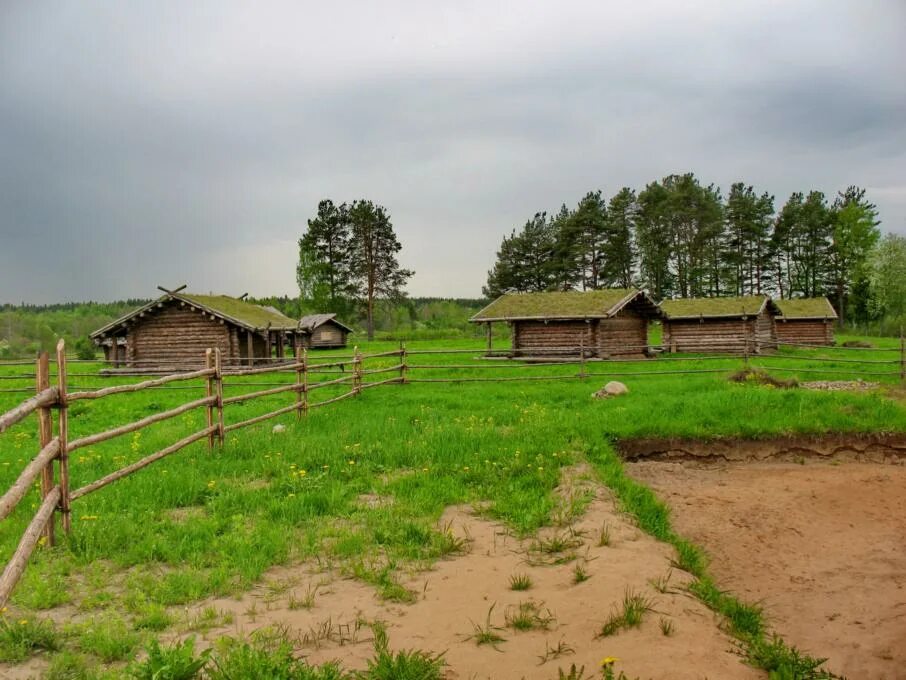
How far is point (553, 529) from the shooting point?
5590 millimetres

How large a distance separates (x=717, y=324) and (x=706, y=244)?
27054 millimetres

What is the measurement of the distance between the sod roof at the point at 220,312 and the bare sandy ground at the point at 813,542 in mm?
19917

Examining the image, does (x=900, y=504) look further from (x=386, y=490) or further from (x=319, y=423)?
(x=319, y=423)

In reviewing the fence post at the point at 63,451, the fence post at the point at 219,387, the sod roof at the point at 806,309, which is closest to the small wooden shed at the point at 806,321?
the sod roof at the point at 806,309

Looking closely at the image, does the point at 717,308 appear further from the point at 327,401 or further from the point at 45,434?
the point at 45,434

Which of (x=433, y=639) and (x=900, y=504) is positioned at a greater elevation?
(x=433, y=639)

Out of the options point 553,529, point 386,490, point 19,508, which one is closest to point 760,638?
point 553,529

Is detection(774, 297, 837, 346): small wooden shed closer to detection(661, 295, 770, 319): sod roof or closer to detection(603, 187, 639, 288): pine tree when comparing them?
detection(661, 295, 770, 319): sod roof

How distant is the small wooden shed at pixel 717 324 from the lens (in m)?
29.3

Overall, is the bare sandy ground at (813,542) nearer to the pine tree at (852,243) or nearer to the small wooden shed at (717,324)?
the small wooden shed at (717,324)

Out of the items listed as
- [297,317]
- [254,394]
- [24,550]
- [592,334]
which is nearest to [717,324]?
[592,334]

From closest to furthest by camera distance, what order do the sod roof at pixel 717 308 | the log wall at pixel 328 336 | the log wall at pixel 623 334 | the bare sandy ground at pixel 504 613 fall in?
the bare sandy ground at pixel 504 613 → the log wall at pixel 623 334 → the sod roof at pixel 717 308 → the log wall at pixel 328 336

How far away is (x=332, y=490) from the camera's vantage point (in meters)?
6.42

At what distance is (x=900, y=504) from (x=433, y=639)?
24.3ft
